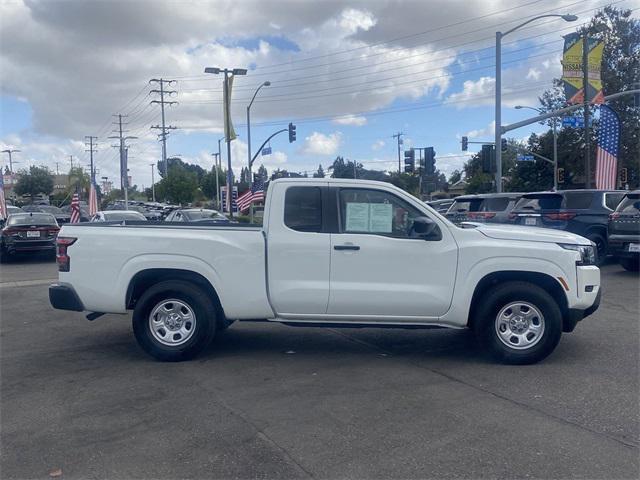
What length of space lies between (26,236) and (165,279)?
Result: 13.1 m

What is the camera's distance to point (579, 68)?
24578mm

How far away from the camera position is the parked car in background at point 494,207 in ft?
53.5

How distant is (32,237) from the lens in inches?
713

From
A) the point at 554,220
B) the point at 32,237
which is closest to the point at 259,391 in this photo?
the point at 554,220

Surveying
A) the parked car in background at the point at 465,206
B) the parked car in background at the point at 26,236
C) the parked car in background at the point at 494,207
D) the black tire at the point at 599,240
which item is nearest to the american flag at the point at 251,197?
the parked car in background at the point at 26,236

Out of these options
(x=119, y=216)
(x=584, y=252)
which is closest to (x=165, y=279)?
(x=584, y=252)

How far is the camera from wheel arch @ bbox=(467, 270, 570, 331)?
6.52 meters

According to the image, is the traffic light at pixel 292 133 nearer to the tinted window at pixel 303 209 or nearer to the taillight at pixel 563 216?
the taillight at pixel 563 216

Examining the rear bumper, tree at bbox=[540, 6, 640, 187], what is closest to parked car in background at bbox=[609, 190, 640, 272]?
the rear bumper

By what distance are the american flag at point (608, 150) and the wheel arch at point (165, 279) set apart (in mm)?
22131

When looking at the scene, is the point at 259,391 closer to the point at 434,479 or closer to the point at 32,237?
the point at 434,479

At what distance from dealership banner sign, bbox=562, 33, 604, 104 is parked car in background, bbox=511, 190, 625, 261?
10516 millimetres

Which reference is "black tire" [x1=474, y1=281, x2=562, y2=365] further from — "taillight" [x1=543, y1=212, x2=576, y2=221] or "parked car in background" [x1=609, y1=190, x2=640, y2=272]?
"taillight" [x1=543, y1=212, x2=576, y2=221]

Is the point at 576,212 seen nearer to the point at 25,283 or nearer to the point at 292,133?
the point at 25,283
